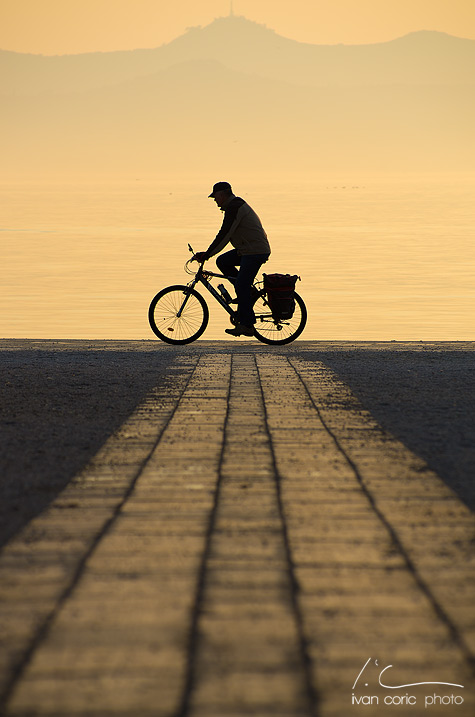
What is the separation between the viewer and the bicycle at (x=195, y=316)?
38.6 feet

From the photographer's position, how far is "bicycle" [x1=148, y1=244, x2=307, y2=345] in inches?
463

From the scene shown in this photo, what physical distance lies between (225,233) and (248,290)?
761mm

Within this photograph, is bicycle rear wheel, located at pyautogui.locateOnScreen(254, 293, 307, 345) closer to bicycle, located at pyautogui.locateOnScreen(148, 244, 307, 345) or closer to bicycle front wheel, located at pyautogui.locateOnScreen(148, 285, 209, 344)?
bicycle, located at pyautogui.locateOnScreen(148, 244, 307, 345)

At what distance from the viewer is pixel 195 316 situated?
1203 centimetres

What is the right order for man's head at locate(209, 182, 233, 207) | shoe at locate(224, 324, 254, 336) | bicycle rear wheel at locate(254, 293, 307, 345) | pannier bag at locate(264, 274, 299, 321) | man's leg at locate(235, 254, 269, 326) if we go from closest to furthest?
man's head at locate(209, 182, 233, 207) → man's leg at locate(235, 254, 269, 326) → pannier bag at locate(264, 274, 299, 321) → shoe at locate(224, 324, 254, 336) → bicycle rear wheel at locate(254, 293, 307, 345)

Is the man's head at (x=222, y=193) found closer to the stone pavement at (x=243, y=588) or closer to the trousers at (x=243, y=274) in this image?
the trousers at (x=243, y=274)

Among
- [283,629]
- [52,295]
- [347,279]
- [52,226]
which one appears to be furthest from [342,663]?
[52,226]

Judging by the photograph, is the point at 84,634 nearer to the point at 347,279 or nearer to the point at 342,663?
the point at 342,663

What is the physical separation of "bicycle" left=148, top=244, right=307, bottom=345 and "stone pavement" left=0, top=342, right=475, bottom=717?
5.90 metres

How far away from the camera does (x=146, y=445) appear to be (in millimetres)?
5910

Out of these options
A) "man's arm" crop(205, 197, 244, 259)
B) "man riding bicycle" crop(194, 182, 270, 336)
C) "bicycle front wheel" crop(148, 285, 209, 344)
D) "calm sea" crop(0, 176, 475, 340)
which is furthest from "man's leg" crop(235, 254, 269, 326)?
"calm sea" crop(0, 176, 475, 340)

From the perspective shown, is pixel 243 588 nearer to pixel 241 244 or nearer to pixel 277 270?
pixel 241 244

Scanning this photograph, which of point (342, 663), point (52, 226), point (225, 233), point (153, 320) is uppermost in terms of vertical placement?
point (52, 226)

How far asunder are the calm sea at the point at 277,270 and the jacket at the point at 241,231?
3.39m
